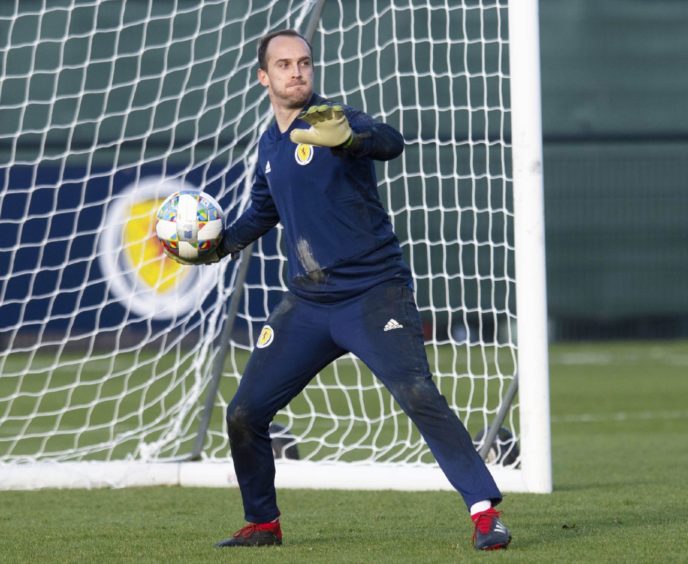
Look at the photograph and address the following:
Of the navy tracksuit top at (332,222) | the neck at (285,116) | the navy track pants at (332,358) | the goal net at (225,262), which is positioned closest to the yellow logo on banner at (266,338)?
the navy track pants at (332,358)

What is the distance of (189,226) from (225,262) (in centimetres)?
293

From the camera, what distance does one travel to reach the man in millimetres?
5242

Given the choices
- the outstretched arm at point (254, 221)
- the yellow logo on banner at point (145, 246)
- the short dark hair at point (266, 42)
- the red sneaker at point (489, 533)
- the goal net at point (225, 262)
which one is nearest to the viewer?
the red sneaker at point (489, 533)

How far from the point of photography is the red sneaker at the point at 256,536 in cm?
559

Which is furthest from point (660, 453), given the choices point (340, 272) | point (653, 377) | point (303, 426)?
point (653, 377)

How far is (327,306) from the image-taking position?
5.44 m

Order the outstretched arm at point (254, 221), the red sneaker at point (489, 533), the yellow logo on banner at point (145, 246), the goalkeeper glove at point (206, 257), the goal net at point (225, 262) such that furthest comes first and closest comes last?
the yellow logo on banner at point (145, 246) < the goal net at point (225, 262) < the goalkeeper glove at point (206, 257) < the outstretched arm at point (254, 221) < the red sneaker at point (489, 533)

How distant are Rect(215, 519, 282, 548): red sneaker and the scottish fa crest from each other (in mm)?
1433

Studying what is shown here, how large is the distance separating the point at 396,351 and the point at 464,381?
6656 mm

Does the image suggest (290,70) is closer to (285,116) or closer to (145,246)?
(285,116)

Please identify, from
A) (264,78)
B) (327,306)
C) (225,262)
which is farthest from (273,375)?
(225,262)

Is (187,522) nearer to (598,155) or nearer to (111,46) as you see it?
(111,46)

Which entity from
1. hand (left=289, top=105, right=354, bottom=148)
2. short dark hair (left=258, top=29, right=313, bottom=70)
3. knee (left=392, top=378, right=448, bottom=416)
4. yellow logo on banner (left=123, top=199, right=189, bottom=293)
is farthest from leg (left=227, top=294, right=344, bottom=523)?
yellow logo on banner (left=123, top=199, right=189, bottom=293)

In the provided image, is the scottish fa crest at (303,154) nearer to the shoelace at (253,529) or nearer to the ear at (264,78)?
the ear at (264,78)
